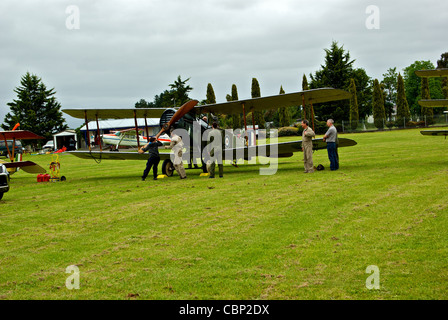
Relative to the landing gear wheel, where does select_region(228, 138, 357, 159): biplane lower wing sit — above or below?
above

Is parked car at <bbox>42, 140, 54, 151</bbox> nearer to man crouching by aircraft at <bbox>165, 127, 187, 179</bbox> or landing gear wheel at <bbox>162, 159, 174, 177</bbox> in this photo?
landing gear wheel at <bbox>162, 159, 174, 177</bbox>

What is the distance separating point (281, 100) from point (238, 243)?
1095 centimetres

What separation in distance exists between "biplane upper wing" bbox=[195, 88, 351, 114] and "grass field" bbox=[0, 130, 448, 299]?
197 inches

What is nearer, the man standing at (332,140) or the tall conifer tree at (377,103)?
the man standing at (332,140)

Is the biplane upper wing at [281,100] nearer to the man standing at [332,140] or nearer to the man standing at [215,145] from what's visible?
the man standing at [332,140]

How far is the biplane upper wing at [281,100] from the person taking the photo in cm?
1534

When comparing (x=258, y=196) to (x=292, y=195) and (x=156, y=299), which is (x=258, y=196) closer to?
(x=292, y=195)

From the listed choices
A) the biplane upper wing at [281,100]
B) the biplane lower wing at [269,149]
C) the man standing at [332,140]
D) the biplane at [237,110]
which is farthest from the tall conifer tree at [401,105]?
the man standing at [332,140]

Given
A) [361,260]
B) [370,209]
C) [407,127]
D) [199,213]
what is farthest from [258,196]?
[407,127]

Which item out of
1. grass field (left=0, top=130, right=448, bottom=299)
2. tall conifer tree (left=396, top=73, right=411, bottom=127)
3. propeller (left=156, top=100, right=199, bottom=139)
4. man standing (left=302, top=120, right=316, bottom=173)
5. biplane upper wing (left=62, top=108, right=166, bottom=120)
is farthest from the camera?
tall conifer tree (left=396, top=73, right=411, bottom=127)

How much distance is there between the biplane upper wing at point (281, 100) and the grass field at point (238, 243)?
16.4 ft

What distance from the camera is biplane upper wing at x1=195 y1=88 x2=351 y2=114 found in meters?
15.3

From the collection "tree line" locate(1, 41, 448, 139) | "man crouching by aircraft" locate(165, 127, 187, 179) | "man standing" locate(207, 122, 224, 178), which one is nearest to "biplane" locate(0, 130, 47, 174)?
"man crouching by aircraft" locate(165, 127, 187, 179)

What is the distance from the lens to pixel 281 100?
16391 mm
